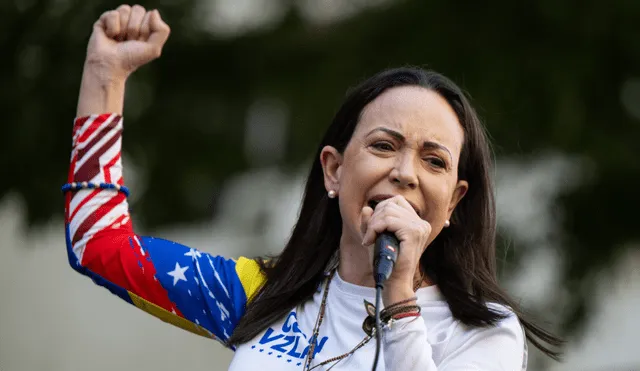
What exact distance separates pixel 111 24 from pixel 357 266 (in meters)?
1.13

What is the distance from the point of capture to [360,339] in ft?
11.0

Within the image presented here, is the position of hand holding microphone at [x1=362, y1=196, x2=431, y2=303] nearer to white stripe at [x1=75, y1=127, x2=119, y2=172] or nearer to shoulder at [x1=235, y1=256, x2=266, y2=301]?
shoulder at [x1=235, y1=256, x2=266, y2=301]

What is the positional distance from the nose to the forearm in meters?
1.03

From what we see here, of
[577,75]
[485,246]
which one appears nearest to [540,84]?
[577,75]

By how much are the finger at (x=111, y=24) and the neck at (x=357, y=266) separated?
1.01 meters

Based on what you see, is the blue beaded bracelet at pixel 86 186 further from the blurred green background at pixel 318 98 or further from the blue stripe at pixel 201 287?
the blurred green background at pixel 318 98

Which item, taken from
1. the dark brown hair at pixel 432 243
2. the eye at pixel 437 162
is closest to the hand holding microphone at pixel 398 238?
the eye at pixel 437 162

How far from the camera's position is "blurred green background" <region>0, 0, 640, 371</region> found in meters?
6.88

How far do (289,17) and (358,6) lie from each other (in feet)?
1.63

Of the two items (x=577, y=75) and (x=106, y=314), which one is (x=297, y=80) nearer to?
(x=577, y=75)

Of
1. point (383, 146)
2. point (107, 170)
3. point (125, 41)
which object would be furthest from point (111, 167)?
point (383, 146)

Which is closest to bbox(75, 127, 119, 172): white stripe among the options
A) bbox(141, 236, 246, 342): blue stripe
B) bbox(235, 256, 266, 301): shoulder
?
bbox(141, 236, 246, 342): blue stripe

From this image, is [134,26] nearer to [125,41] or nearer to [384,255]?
[125,41]

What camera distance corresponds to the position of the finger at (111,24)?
3.83m
